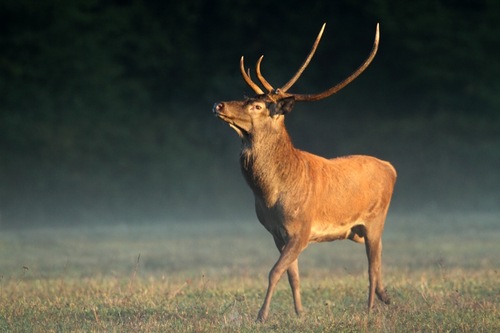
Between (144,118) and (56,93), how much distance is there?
277 cm

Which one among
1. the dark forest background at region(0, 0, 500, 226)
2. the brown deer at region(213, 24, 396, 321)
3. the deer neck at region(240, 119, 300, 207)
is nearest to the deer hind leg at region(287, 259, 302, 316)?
the brown deer at region(213, 24, 396, 321)

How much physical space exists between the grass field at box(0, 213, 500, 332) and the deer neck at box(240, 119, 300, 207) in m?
1.11

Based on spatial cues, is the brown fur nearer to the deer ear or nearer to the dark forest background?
the deer ear

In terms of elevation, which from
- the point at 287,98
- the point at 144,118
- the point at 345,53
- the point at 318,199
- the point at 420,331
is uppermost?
the point at 345,53

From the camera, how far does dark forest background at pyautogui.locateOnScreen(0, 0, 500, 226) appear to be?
34.1 metres

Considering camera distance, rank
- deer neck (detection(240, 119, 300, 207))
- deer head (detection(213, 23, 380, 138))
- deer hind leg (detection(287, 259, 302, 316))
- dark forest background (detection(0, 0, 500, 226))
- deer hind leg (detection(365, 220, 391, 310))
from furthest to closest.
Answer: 1. dark forest background (detection(0, 0, 500, 226))
2. deer hind leg (detection(365, 220, 391, 310))
3. deer hind leg (detection(287, 259, 302, 316))
4. deer neck (detection(240, 119, 300, 207))
5. deer head (detection(213, 23, 380, 138))

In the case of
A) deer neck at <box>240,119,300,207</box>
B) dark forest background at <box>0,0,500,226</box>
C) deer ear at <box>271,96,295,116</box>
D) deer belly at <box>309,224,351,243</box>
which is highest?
dark forest background at <box>0,0,500,226</box>

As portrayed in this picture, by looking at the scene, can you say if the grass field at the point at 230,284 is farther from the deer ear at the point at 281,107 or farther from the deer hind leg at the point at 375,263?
the deer ear at the point at 281,107

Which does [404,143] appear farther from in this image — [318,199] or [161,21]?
[318,199]

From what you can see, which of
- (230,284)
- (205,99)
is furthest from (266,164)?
(205,99)

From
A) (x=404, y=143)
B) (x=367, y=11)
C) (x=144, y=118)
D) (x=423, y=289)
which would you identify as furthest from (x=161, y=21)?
(x=423, y=289)

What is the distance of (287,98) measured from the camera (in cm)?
1098

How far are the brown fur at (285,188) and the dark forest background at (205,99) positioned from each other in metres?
21.8

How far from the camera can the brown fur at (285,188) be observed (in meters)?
10.9
